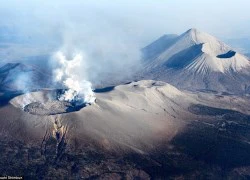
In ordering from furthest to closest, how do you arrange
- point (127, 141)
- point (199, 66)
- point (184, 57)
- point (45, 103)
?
point (184, 57) < point (199, 66) < point (45, 103) < point (127, 141)

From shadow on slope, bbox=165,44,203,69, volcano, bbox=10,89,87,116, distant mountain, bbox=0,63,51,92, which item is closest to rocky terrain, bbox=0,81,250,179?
volcano, bbox=10,89,87,116

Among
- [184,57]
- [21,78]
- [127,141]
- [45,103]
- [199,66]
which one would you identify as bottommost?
[21,78]

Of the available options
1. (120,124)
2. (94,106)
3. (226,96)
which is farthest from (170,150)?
(226,96)

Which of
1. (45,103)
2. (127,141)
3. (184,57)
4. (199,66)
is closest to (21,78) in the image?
(45,103)

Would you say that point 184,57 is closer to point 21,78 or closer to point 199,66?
point 199,66

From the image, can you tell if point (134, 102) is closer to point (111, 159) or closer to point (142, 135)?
point (142, 135)
